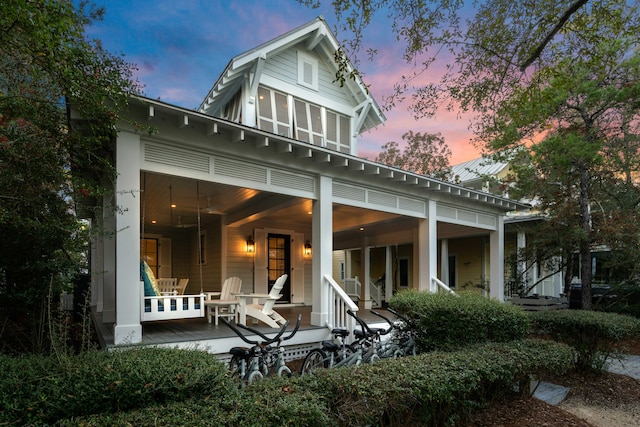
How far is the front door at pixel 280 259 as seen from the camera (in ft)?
37.0

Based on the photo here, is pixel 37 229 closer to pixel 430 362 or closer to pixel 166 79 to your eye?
pixel 430 362

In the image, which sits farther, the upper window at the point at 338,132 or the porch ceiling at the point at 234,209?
the upper window at the point at 338,132

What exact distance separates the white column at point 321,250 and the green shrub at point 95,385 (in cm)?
411

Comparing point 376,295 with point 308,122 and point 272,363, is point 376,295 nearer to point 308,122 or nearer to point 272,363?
point 308,122

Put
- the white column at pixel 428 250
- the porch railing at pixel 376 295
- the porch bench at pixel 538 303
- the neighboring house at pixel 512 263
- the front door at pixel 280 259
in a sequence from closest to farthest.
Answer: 1. the white column at pixel 428 250
2. the front door at pixel 280 259
3. the porch bench at pixel 538 303
4. the neighboring house at pixel 512 263
5. the porch railing at pixel 376 295

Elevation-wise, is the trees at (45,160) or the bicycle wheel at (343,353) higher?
the trees at (45,160)

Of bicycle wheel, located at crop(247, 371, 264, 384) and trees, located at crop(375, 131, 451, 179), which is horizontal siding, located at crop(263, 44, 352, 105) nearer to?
bicycle wheel, located at crop(247, 371, 264, 384)

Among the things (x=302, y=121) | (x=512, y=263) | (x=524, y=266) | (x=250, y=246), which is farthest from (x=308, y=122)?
(x=524, y=266)

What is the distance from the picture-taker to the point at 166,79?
12164 millimetres

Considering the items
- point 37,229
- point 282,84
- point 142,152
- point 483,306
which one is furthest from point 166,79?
point 483,306

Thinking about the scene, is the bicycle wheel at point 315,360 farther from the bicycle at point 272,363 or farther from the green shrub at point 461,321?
the green shrub at point 461,321

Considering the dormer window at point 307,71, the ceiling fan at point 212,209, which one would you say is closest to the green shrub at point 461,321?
the ceiling fan at point 212,209

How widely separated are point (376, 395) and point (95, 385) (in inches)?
75.6

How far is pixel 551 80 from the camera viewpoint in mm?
7812
